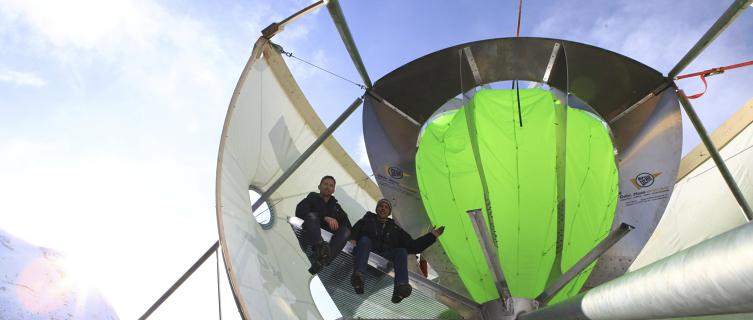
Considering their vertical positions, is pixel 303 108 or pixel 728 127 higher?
pixel 303 108

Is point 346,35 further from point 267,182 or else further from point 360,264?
point 360,264

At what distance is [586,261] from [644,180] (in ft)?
5.35

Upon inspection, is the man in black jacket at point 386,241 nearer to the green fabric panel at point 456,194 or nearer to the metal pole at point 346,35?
the green fabric panel at point 456,194

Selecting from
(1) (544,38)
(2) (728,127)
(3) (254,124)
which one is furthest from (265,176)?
(2) (728,127)

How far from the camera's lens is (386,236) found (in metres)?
4.87

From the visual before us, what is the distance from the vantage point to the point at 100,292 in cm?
632

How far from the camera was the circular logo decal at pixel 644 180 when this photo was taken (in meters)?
5.16

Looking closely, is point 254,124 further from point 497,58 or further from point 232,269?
point 497,58

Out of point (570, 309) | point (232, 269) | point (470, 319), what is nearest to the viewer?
point (570, 309)

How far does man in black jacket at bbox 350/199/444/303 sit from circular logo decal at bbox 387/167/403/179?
0.85 meters

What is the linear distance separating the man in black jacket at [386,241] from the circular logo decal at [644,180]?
7.70 ft

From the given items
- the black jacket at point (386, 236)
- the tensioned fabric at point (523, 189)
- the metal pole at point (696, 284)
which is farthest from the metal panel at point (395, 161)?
the metal pole at point (696, 284)

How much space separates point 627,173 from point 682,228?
288 cm

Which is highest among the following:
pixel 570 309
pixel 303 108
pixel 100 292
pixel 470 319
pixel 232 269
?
pixel 303 108
